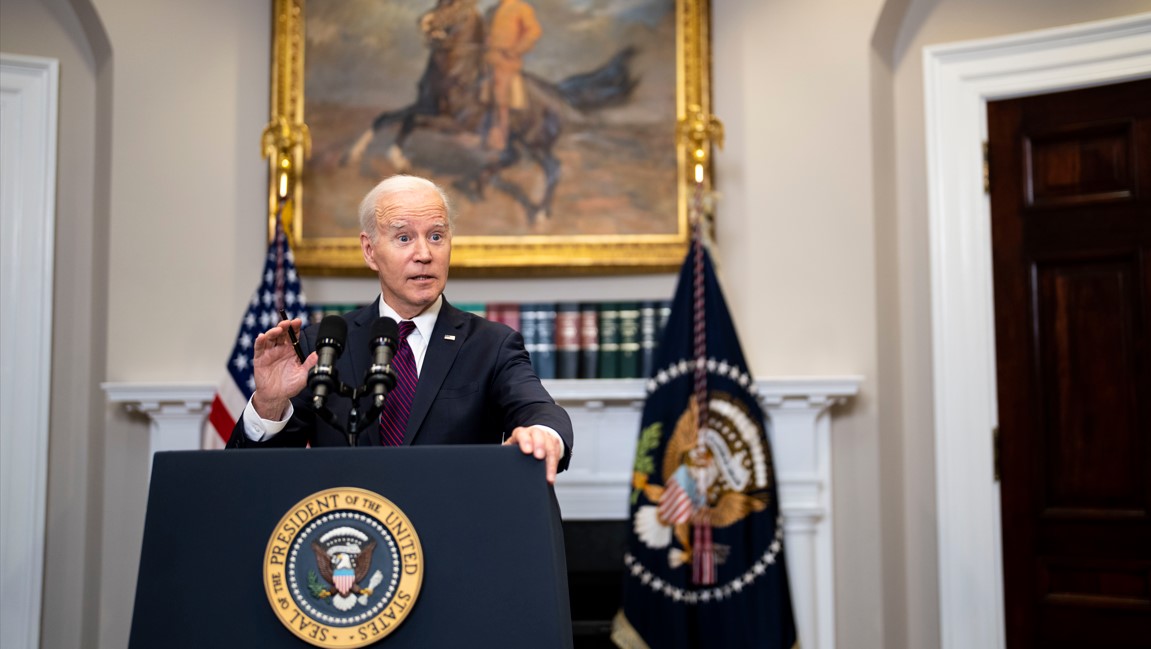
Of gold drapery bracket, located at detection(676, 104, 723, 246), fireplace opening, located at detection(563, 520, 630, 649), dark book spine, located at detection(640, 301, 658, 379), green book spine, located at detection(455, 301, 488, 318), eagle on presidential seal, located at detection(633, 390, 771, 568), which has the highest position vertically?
gold drapery bracket, located at detection(676, 104, 723, 246)

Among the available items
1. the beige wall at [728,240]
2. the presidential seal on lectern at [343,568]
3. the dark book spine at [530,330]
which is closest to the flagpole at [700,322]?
the beige wall at [728,240]

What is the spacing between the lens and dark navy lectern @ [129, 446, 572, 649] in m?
1.60

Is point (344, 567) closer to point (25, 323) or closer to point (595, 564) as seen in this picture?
point (595, 564)

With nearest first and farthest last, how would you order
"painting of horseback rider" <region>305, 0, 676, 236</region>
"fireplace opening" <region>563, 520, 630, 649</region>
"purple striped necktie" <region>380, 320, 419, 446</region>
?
"purple striped necktie" <region>380, 320, 419, 446</region>
"fireplace opening" <region>563, 520, 630, 649</region>
"painting of horseback rider" <region>305, 0, 676, 236</region>

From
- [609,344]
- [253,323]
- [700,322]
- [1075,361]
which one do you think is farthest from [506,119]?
[1075,361]

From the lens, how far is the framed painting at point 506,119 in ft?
14.6

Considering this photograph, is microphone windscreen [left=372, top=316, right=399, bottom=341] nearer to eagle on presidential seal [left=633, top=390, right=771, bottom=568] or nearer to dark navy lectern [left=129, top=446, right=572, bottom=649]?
dark navy lectern [left=129, top=446, right=572, bottom=649]

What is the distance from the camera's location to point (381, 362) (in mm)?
1769

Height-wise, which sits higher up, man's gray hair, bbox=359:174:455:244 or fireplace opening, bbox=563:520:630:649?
man's gray hair, bbox=359:174:455:244

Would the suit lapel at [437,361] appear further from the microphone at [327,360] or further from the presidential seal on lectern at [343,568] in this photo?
the presidential seal on lectern at [343,568]

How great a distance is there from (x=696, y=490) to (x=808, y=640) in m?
0.73

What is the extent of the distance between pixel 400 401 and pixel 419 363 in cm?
11

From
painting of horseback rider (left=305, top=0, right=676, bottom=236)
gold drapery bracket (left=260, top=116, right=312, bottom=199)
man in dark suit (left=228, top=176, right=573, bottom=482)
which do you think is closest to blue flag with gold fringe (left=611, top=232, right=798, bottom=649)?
painting of horseback rider (left=305, top=0, right=676, bottom=236)

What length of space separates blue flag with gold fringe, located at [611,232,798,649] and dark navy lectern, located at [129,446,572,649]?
2394 mm
